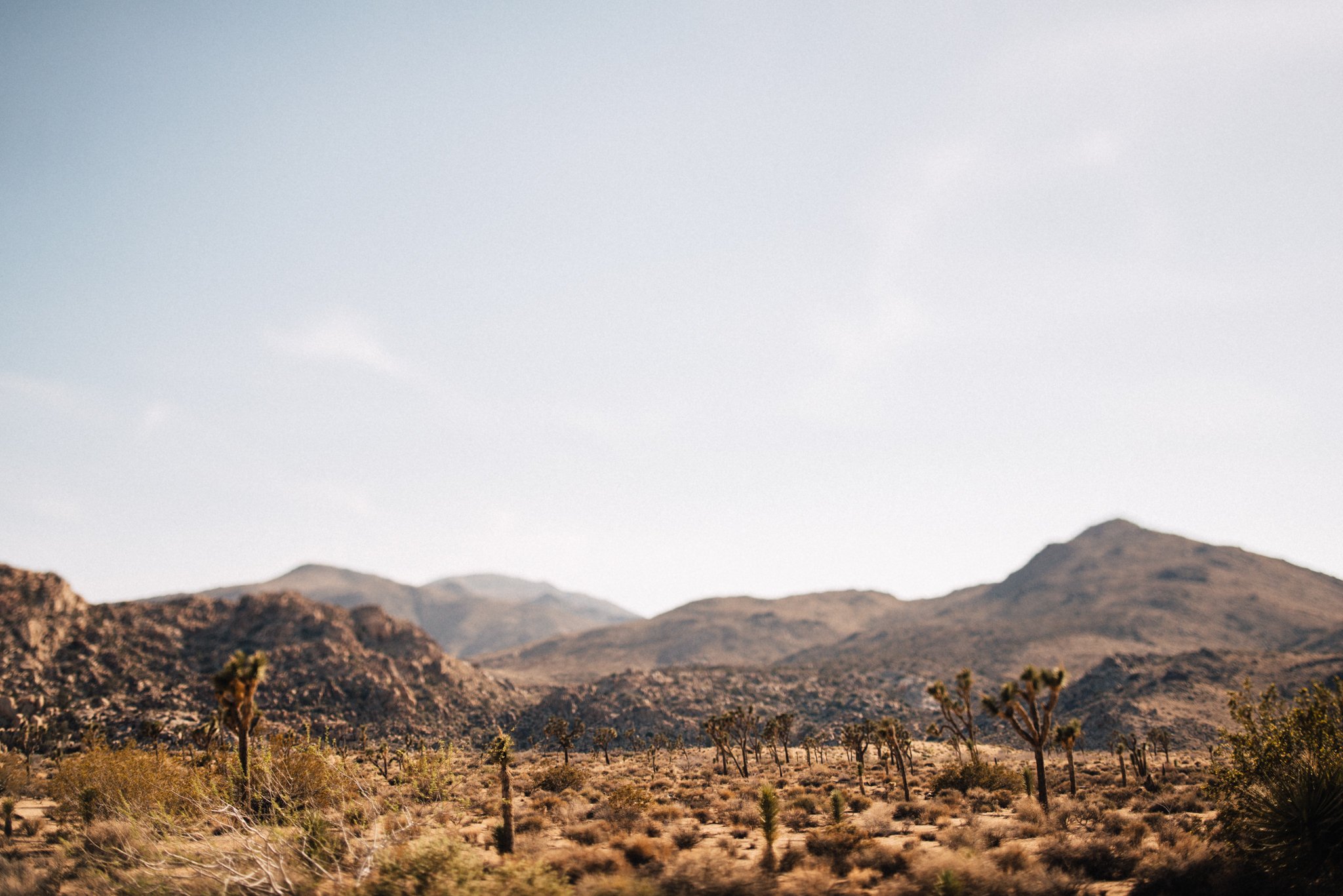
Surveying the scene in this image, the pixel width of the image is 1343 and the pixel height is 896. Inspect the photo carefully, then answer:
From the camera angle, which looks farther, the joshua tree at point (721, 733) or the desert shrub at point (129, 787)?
the joshua tree at point (721, 733)

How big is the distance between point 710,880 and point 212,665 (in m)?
→ 85.8

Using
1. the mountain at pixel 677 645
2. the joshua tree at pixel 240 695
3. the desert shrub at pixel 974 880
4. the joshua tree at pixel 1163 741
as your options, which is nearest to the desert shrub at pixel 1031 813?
the desert shrub at pixel 974 880

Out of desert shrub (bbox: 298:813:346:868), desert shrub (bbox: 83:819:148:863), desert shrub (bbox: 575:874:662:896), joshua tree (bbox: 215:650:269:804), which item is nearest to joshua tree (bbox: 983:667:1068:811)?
desert shrub (bbox: 575:874:662:896)

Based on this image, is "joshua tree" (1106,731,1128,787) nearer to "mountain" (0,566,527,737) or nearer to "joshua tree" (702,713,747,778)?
"joshua tree" (702,713,747,778)

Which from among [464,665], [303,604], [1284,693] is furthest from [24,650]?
[1284,693]

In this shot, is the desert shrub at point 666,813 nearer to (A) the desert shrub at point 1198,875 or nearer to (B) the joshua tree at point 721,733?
(A) the desert shrub at point 1198,875

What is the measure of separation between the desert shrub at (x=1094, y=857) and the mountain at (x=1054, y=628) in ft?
334

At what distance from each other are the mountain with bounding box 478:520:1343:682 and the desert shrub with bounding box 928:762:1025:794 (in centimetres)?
8393

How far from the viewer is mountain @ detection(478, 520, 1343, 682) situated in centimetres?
12075

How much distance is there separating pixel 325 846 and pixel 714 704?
85.3m

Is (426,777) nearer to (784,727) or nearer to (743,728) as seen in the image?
(743,728)

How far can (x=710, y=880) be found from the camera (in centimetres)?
1468

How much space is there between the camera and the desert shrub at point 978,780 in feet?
107

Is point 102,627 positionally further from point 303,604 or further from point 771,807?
point 771,807
